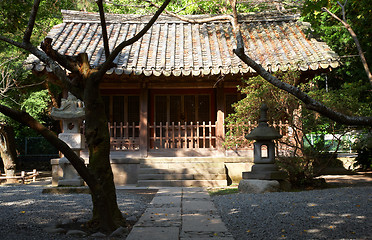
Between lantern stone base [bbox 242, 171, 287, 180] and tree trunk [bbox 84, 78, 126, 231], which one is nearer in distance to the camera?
tree trunk [bbox 84, 78, 126, 231]

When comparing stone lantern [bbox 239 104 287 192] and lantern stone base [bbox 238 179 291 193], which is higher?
stone lantern [bbox 239 104 287 192]

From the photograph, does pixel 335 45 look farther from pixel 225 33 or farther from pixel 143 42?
pixel 143 42

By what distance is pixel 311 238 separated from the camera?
3.88m

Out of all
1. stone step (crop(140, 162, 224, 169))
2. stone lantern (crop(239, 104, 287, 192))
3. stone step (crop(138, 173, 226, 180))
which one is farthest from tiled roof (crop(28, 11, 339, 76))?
stone step (crop(138, 173, 226, 180))

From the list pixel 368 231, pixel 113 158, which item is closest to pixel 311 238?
pixel 368 231

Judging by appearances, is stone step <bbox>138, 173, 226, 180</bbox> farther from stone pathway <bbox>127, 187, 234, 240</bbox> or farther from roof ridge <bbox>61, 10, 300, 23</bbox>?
roof ridge <bbox>61, 10, 300, 23</bbox>

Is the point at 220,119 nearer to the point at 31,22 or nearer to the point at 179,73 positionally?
the point at 179,73

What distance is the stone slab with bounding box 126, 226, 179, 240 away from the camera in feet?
13.0

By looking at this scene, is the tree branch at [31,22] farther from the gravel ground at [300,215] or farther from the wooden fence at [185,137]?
the wooden fence at [185,137]

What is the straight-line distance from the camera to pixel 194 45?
1240cm

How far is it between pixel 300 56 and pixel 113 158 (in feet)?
22.5

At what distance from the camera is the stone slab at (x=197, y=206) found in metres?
5.75

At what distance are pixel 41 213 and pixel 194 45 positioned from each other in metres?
8.56

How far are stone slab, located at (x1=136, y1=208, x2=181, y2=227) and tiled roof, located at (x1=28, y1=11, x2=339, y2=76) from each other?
214 inches
